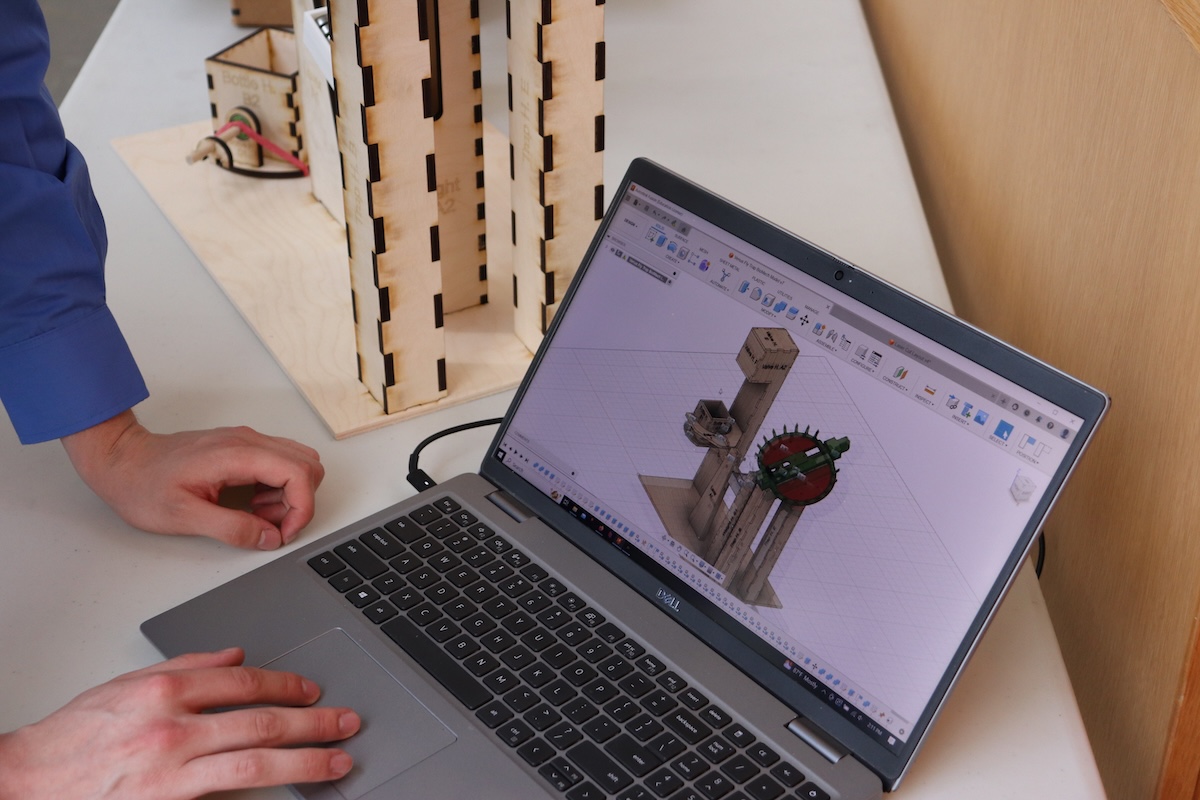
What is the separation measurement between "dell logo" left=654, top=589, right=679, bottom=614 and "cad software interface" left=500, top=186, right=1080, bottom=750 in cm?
1

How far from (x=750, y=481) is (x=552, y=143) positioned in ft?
0.99

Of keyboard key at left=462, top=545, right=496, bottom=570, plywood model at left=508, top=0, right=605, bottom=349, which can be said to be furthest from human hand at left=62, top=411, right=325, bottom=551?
plywood model at left=508, top=0, right=605, bottom=349

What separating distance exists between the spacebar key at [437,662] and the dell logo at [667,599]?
11 centimetres

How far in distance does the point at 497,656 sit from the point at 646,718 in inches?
3.4

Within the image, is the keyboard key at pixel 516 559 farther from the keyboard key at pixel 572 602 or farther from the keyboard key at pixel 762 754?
the keyboard key at pixel 762 754

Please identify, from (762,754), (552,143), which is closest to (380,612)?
(762,754)

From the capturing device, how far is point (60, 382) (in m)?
0.73

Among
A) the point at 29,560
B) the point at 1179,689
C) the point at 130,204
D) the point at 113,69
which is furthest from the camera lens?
the point at 113,69

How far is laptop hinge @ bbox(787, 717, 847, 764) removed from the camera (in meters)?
0.56

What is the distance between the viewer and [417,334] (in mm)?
799

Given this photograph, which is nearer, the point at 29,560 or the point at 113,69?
the point at 29,560

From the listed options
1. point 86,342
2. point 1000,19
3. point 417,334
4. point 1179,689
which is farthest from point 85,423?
point 1000,19

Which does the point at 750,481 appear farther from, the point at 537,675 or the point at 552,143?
the point at 552,143

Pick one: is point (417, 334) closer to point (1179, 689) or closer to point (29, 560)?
point (29, 560)
